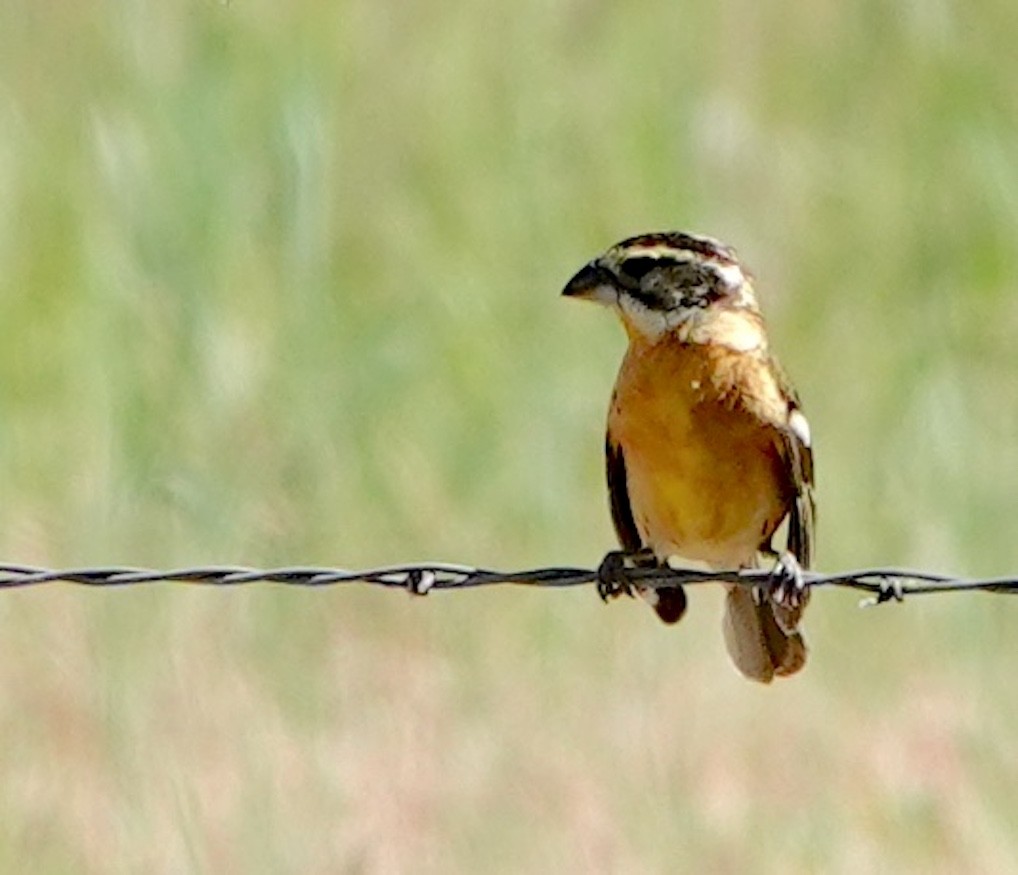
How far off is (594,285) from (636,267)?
0.11 meters

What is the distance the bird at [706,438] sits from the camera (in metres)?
6.22

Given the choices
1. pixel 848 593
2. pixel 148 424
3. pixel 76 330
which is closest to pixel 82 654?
pixel 148 424

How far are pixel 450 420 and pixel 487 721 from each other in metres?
1.50

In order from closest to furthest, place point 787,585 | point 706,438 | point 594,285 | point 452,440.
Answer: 1. point 787,585
2. point 706,438
3. point 594,285
4. point 452,440

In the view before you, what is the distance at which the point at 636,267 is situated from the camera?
21.0ft

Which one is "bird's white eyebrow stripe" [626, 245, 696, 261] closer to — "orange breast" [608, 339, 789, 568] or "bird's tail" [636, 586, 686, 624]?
"orange breast" [608, 339, 789, 568]

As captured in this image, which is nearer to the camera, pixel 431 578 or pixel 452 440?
Result: pixel 431 578

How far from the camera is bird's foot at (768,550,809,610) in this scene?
6.00 metres

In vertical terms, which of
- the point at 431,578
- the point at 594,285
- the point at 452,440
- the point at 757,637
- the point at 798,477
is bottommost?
the point at 431,578

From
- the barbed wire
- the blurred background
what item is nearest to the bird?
the barbed wire

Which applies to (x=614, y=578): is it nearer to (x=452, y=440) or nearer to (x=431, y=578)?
(x=431, y=578)

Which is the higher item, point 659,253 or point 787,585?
point 659,253

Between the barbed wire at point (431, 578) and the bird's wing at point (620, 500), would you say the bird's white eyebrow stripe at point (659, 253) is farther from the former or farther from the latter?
the barbed wire at point (431, 578)

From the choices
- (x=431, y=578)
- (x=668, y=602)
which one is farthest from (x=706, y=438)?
(x=431, y=578)
